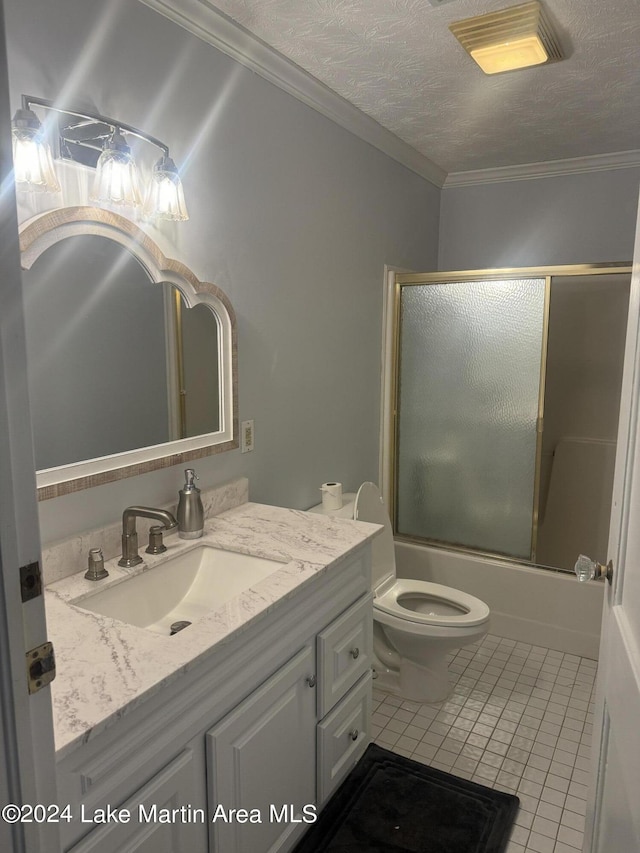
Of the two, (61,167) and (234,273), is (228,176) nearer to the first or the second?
(234,273)

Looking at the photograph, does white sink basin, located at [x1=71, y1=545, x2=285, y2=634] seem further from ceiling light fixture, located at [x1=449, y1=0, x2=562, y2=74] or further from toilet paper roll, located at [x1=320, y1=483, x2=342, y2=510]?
ceiling light fixture, located at [x1=449, y1=0, x2=562, y2=74]

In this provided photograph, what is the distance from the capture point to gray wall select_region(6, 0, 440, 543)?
154 centimetres

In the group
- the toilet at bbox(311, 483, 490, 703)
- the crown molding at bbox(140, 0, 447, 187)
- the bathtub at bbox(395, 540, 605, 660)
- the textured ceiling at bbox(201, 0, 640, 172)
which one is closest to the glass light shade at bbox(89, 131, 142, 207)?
the crown molding at bbox(140, 0, 447, 187)

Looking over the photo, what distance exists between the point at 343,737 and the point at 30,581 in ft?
4.80

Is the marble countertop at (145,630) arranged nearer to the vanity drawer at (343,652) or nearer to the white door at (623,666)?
the vanity drawer at (343,652)

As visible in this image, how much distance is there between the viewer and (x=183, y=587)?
173 cm

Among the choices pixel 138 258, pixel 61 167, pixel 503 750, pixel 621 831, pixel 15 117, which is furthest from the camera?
pixel 503 750

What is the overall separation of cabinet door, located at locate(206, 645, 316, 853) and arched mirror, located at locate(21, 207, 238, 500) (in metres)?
0.69

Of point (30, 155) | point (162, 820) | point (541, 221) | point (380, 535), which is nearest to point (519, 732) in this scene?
point (380, 535)

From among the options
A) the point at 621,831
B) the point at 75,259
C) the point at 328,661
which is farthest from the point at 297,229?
the point at 621,831

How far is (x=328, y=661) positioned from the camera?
68.1 inches

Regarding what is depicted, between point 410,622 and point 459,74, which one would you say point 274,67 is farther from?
point 410,622

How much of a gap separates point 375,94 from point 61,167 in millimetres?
1393

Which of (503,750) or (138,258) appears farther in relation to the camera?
(503,750)
